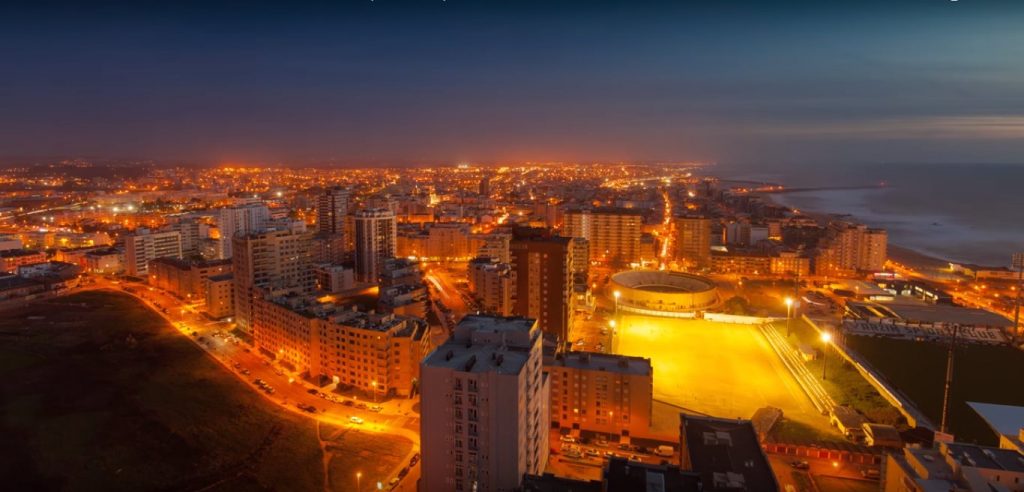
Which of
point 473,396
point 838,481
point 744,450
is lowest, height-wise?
point 838,481

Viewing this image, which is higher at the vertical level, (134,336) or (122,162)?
(122,162)

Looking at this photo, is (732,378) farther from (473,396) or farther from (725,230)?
(725,230)

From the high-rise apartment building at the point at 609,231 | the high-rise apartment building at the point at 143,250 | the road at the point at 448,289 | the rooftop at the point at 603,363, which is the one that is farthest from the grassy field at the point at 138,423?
the high-rise apartment building at the point at 609,231

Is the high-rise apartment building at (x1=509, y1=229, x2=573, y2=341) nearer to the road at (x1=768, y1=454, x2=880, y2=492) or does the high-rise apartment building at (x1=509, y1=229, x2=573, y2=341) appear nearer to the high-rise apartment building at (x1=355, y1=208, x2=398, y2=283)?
the road at (x1=768, y1=454, x2=880, y2=492)

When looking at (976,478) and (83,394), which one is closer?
Answer: (976,478)

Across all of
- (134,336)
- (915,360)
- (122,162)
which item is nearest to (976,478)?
(915,360)

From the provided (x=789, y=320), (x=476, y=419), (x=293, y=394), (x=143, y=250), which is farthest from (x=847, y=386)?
(x=143, y=250)

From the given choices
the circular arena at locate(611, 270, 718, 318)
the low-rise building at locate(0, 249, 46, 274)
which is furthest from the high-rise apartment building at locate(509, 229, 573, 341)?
the low-rise building at locate(0, 249, 46, 274)

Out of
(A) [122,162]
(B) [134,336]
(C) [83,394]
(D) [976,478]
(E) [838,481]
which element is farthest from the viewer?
(A) [122,162]
